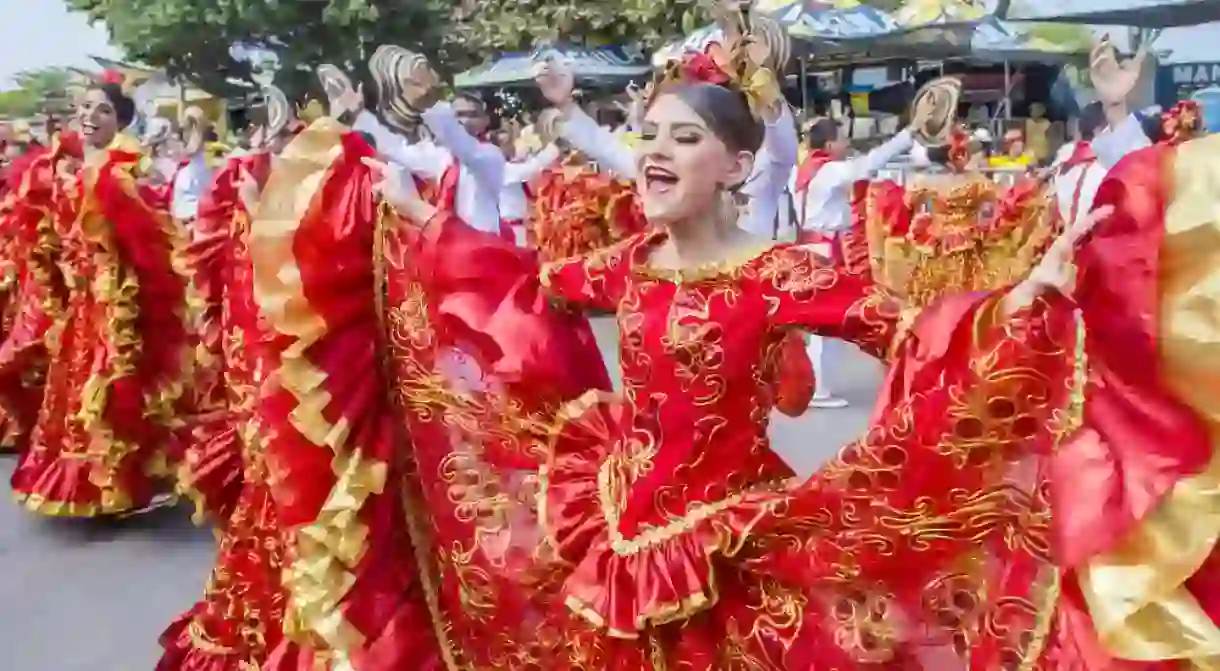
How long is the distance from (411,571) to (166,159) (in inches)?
128

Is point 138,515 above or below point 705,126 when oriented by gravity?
below

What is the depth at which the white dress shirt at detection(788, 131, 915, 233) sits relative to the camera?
12.5ft

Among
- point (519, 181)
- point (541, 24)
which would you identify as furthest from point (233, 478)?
point (541, 24)

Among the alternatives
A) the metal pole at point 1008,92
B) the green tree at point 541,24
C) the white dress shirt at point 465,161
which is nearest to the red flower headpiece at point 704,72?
the white dress shirt at point 465,161

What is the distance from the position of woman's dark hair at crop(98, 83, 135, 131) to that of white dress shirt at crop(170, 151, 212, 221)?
0.23m

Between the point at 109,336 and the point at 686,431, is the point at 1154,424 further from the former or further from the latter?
the point at 109,336

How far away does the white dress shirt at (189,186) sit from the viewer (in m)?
3.51

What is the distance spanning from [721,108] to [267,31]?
814 cm

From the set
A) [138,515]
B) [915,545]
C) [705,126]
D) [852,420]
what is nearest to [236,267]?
[705,126]

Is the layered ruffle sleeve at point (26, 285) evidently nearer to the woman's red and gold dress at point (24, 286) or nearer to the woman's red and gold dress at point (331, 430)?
the woman's red and gold dress at point (24, 286)

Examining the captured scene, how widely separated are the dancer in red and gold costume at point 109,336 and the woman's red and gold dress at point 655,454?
1.67 metres

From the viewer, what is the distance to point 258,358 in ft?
5.41

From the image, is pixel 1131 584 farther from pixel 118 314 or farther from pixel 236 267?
pixel 118 314

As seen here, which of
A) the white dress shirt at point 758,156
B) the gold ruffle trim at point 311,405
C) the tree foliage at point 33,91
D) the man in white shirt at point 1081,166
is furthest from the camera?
the tree foliage at point 33,91
